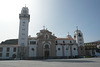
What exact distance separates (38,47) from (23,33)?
10760 mm

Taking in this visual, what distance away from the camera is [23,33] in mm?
48188

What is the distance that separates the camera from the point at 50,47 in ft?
160

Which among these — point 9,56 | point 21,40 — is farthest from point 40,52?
point 9,56

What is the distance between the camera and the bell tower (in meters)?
44.9

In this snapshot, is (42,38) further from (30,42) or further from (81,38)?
(81,38)

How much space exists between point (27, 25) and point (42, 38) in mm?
10780

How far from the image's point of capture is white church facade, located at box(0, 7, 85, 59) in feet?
148

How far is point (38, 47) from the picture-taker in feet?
156

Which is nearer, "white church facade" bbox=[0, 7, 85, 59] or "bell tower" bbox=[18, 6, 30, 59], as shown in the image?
"bell tower" bbox=[18, 6, 30, 59]

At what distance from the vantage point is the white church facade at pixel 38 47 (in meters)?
45.1

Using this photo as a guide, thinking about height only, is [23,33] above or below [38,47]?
above

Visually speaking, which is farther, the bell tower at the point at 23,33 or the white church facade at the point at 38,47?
the white church facade at the point at 38,47

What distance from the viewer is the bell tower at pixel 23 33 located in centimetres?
4487

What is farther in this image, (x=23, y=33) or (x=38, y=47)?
(x=23, y=33)
